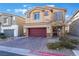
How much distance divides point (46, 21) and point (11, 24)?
54 cm

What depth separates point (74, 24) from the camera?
3.44 metres

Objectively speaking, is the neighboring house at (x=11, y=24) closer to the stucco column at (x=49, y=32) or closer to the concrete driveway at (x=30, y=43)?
the concrete driveway at (x=30, y=43)

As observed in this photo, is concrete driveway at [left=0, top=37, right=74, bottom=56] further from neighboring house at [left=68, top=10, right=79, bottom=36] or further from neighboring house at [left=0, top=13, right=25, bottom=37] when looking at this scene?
neighboring house at [left=68, top=10, right=79, bottom=36]

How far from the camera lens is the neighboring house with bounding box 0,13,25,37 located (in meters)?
3.45

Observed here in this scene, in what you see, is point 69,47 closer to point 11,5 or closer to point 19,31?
point 19,31

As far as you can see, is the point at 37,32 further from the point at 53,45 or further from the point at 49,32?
the point at 53,45

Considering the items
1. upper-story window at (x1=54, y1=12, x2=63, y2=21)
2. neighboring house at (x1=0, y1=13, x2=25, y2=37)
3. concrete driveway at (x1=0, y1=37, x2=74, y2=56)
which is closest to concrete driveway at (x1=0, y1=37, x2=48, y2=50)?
concrete driveway at (x1=0, y1=37, x2=74, y2=56)

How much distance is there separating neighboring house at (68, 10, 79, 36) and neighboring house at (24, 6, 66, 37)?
0.12 meters

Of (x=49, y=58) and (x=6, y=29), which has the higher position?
(x=6, y=29)

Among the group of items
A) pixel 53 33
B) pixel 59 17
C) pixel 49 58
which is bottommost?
pixel 49 58

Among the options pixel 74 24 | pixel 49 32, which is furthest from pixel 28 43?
pixel 74 24

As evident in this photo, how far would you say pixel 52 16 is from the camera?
3.44 m

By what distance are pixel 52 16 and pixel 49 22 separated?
103mm

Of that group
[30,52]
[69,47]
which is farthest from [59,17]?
[30,52]
